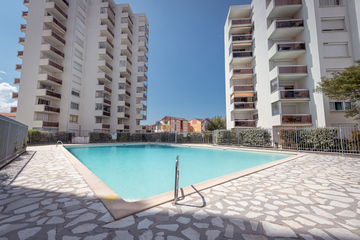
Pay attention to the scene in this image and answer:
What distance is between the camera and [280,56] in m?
17.8

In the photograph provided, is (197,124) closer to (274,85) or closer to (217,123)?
(217,123)

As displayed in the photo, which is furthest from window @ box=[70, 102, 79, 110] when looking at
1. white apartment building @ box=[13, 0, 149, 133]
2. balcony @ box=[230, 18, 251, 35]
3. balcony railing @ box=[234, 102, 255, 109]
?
balcony @ box=[230, 18, 251, 35]

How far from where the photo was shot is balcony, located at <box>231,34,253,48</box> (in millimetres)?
24150

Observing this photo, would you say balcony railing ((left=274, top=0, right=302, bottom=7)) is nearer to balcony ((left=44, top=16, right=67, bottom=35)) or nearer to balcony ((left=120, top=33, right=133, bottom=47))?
balcony ((left=120, top=33, right=133, bottom=47))

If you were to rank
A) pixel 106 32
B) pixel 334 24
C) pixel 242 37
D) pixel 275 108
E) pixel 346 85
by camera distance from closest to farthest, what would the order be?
1. pixel 346 85
2. pixel 334 24
3. pixel 275 108
4. pixel 242 37
5. pixel 106 32

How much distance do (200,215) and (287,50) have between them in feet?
67.4

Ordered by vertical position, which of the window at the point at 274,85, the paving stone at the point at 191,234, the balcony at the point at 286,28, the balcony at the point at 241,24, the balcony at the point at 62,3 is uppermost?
the balcony at the point at 62,3

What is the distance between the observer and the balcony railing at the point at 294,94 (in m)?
15.6

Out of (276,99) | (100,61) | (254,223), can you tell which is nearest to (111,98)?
(100,61)

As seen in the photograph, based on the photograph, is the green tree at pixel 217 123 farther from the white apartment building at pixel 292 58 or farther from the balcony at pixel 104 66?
the balcony at pixel 104 66

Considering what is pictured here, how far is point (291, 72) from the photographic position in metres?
16.6

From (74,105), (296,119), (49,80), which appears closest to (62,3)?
(49,80)

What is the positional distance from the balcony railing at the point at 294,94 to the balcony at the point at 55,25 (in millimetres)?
34128

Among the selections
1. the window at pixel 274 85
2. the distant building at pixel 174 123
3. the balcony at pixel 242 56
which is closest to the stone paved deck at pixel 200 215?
the window at pixel 274 85
